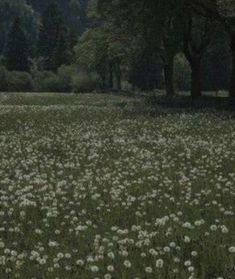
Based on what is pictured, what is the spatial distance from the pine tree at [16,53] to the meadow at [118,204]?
104751 millimetres

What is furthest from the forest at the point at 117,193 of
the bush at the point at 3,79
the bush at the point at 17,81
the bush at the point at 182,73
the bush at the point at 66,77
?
the bush at the point at 182,73

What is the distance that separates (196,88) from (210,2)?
→ 11.6m

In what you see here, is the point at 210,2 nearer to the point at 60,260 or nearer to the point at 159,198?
the point at 159,198

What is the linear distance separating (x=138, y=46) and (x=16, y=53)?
7550cm

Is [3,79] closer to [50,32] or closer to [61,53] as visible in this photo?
[61,53]

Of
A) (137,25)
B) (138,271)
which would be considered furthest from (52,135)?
(137,25)

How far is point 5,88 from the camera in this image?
110000 mm

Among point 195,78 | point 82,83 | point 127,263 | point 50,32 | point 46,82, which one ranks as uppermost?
point 127,263

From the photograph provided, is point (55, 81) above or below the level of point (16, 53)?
below

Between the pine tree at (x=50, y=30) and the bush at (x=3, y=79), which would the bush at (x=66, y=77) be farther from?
the pine tree at (x=50, y=30)

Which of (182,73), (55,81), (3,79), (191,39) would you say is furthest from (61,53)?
(191,39)

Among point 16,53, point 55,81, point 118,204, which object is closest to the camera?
point 118,204

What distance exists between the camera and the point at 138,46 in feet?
196

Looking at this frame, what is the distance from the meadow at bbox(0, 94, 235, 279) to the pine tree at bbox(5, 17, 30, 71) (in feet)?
344
